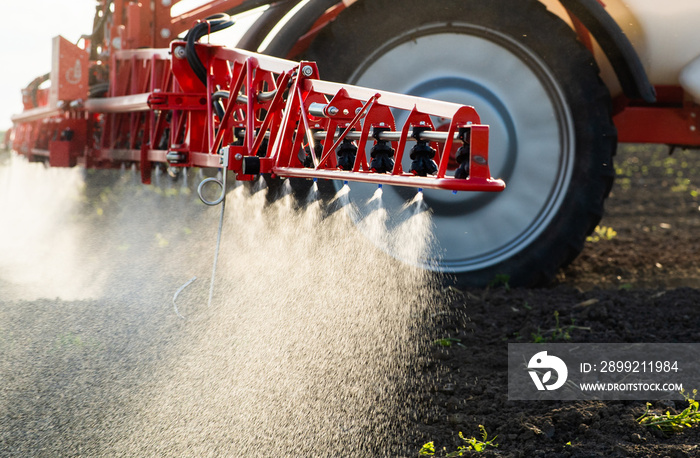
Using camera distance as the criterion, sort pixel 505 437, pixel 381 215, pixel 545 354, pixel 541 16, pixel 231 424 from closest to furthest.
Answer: pixel 505 437 → pixel 231 424 → pixel 545 354 → pixel 541 16 → pixel 381 215

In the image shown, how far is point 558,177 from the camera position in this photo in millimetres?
3896

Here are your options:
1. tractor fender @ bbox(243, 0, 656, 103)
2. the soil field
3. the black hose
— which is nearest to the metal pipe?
the black hose

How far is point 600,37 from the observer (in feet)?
12.3

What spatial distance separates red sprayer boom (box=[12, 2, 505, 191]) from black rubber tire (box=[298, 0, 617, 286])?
13.6 inches

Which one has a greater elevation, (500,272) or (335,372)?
(500,272)

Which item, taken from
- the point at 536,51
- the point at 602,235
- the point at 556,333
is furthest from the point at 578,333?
the point at 602,235

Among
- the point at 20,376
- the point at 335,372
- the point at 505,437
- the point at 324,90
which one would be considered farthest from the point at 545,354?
the point at 20,376

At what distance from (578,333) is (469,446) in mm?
1273

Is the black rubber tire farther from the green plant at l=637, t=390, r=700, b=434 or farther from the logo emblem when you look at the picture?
the green plant at l=637, t=390, r=700, b=434

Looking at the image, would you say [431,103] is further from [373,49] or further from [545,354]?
[373,49]

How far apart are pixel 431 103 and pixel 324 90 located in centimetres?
62

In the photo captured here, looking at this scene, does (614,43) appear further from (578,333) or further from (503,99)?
(578,333)

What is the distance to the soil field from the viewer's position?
226cm

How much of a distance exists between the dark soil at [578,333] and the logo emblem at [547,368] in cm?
12
